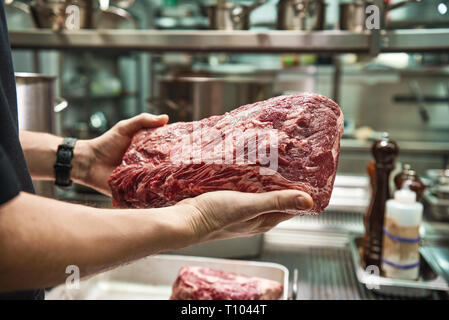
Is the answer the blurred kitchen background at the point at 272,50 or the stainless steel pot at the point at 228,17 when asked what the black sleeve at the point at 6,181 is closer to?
the blurred kitchen background at the point at 272,50

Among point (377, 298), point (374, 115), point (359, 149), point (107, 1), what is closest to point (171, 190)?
point (377, 298)

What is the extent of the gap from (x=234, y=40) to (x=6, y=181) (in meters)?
1.39

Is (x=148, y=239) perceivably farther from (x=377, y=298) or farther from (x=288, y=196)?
(x=377, y=298)

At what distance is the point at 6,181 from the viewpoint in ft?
2.10

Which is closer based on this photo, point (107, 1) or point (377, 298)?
point (377, 298)

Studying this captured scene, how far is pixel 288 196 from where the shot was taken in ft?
2.94

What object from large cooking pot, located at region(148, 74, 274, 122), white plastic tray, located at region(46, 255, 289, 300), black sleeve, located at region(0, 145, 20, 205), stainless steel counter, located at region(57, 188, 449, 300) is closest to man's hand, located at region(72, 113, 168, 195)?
stainless steel counter, located at region(57, 188, 449, 300)

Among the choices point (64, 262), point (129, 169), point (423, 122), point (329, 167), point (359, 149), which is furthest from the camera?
point (423, 122)

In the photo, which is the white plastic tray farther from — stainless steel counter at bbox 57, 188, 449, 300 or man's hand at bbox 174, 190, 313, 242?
man's hand at bbox 174, 190, 313, 242

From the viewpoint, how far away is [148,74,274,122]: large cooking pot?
1.64m

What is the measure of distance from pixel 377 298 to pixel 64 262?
46.8 inches

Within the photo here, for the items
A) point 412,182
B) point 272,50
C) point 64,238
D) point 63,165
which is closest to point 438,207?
point 412,182

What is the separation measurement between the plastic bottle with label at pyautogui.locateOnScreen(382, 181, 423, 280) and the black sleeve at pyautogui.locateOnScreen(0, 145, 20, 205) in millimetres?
1277

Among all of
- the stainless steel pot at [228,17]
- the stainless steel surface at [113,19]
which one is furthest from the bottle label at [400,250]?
the stainless steel surface at [113,19]
